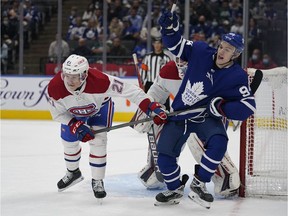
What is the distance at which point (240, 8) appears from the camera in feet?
32.5

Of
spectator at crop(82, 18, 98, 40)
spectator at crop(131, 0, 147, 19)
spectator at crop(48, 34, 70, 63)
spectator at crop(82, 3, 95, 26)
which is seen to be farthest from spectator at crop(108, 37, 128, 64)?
spectator at crop(82, 3, 95, 26)

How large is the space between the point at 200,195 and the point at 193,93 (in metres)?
0.55

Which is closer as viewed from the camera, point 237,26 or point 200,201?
point 200,201

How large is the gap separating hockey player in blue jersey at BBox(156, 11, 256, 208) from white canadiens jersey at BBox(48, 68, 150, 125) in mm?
231

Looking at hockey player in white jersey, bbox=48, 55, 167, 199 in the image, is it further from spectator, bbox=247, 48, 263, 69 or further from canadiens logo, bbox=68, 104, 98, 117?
spectator, bbox=247, 48, 263, 69

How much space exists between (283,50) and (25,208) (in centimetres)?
572

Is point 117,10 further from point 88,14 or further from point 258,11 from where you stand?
point 258,11

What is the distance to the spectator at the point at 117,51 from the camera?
31.7 ft

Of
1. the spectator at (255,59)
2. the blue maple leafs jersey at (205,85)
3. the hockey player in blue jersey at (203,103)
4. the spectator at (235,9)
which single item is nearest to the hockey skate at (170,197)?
the hockey player in blue jersey at (203,103)

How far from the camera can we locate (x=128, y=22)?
1029 cm

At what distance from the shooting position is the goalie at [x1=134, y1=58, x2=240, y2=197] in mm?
4039

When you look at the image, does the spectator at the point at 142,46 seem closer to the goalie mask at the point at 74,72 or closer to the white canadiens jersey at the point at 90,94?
the white canadiens jersey at the point at 90,94

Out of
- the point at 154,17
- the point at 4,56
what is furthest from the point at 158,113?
the point at 4,56

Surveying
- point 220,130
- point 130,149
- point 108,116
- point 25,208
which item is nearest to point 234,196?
point 220,130
